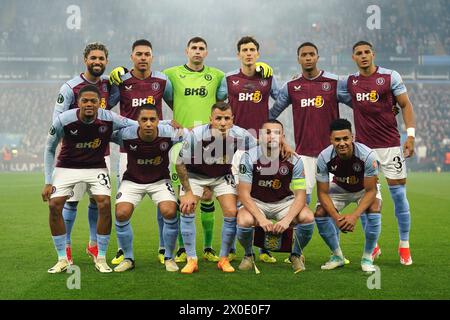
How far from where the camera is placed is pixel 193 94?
23.2 ft

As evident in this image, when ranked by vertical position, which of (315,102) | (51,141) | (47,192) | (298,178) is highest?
(315,102)

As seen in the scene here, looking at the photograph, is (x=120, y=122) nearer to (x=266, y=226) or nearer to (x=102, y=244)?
(x=102, y=244)

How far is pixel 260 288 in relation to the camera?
5.13 meters

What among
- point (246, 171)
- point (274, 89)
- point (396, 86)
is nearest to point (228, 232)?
point (246, 171)

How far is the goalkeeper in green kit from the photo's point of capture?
7023 millimetres

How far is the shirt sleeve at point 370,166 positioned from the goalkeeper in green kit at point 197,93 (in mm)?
1600

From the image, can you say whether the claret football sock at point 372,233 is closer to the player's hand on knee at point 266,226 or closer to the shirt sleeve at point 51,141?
the player's hand on knee at point 266,226

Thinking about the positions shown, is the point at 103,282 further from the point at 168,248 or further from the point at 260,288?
the point at 260,288

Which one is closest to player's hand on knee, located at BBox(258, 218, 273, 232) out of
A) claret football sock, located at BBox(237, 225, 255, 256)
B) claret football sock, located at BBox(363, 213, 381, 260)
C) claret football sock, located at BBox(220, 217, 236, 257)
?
claret football sock, located at BBox(237, 225, 255, 256)

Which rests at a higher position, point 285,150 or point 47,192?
point 285,150

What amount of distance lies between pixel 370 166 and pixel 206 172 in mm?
1590

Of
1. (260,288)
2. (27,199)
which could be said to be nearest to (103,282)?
(260,288)

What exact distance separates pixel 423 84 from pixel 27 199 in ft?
98.6
